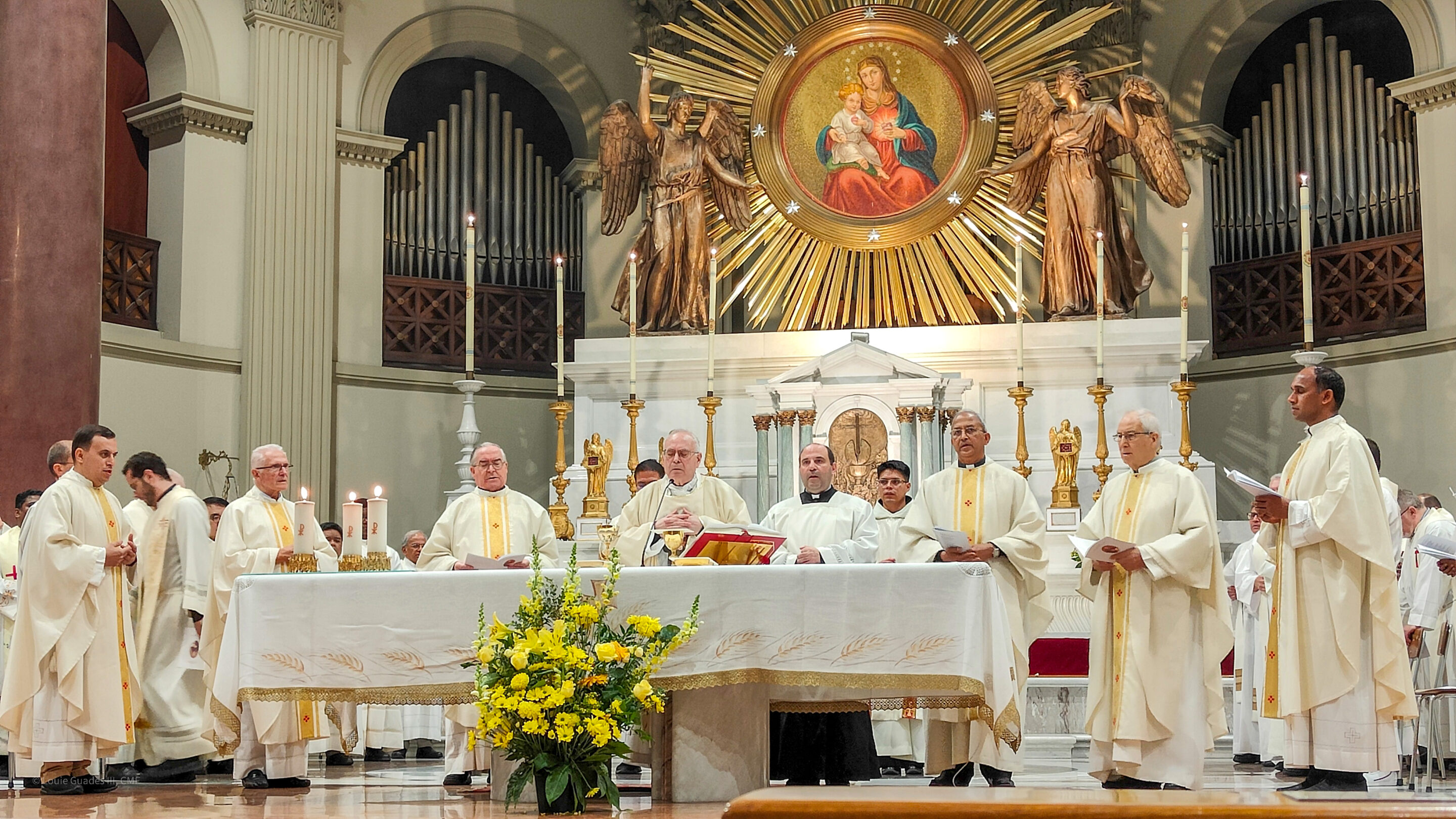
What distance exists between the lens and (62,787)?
6.52m

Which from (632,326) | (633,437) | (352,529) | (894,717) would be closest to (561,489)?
(633,437)

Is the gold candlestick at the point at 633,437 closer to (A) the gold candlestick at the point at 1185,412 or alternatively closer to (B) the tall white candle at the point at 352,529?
(A) the gold candlestick at the point at 1185,412

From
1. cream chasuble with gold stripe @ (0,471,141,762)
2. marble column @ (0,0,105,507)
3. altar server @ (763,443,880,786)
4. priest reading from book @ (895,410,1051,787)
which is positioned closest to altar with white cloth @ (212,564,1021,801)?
altar server @ (763,443,880,786)

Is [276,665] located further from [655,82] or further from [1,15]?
→ [655,82]

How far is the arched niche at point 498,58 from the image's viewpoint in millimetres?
12891

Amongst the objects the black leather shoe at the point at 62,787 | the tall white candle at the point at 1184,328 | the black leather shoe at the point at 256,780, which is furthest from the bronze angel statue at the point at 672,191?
the black leather shoe at the point at 62,787

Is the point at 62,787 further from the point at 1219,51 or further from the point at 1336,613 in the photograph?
the point at 1219,51

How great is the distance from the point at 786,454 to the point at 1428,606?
4.08 meters

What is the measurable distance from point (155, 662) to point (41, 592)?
99 centimetres

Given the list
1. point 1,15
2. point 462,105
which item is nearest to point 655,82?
point 462,105

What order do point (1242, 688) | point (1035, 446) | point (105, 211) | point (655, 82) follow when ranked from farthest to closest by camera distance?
point (655, 82), point (105, 211), point (1035, 446), point (1242, 688)

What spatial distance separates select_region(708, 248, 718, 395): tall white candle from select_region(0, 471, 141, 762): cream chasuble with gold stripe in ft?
13.0

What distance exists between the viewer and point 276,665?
18.1ft

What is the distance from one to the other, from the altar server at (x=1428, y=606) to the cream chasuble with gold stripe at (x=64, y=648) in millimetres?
5874
